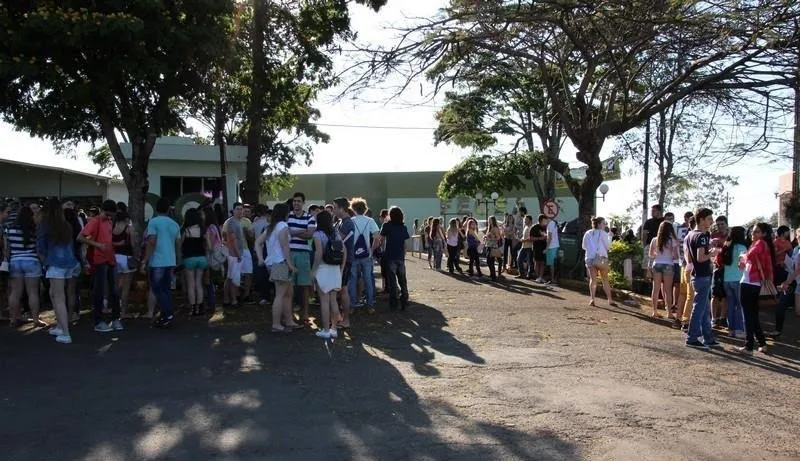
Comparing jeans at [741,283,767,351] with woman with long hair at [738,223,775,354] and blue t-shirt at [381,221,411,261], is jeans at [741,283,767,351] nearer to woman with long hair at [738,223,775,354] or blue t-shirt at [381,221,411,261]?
woman with long hair at [738,223,775,354]

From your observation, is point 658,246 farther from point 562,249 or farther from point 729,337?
point 562,249

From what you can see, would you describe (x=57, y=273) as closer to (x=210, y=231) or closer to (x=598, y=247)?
(x=210, y=231)

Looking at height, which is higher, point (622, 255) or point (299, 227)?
point (299, 227)

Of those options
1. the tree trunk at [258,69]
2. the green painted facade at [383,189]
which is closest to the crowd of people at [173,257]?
the tree trunk at [258,69]

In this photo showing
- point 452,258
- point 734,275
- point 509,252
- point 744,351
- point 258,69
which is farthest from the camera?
point 509,252

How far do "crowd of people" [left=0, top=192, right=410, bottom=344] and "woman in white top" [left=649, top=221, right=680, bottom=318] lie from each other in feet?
13.0

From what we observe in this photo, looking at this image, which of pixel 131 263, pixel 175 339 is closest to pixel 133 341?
pixel 175 339

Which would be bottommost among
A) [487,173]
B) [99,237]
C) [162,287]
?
[162,287]

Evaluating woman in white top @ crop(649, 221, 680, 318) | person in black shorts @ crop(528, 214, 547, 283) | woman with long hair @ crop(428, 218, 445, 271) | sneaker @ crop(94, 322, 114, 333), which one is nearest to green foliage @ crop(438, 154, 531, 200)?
woman with long hair @ crop(428, 218, 445, 271)

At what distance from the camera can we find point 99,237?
885 cm

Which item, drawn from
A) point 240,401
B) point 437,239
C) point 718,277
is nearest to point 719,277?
point 718,277

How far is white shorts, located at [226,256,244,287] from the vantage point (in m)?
10.7

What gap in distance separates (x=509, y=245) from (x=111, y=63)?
12185mm

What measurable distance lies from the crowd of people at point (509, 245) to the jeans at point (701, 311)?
6.64m
